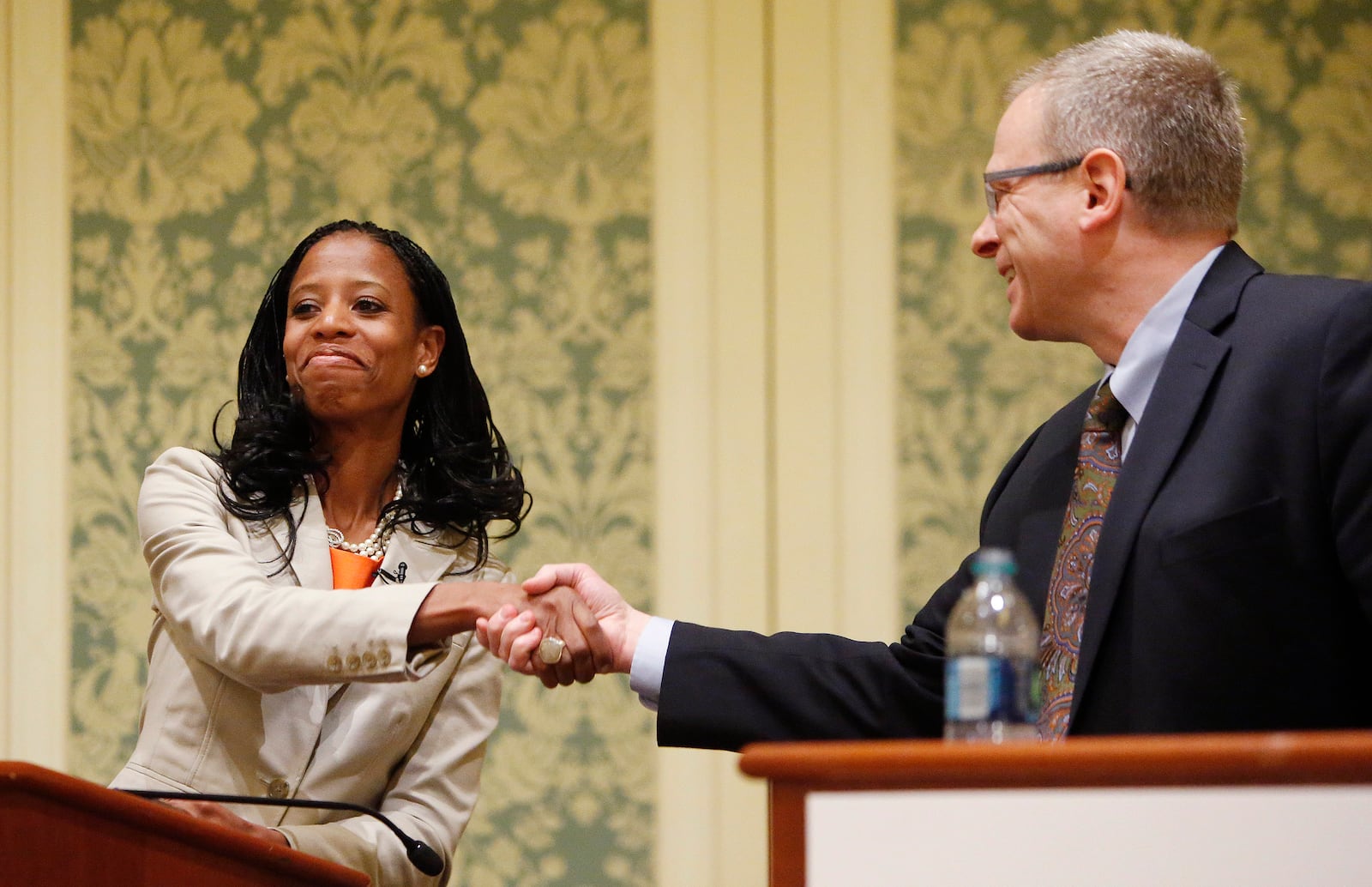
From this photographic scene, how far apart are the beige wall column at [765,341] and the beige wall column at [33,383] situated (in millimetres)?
1464

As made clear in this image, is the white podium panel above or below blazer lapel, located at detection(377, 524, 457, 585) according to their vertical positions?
below

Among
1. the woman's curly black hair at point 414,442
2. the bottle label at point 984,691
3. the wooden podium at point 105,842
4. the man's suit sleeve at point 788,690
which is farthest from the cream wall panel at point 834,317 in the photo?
the wooden podium at point 105,842

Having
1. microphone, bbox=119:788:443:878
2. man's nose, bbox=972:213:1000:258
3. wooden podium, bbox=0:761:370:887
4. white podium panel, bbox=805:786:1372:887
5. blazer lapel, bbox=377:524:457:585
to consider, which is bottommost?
microphone, bbox=119:788:443:878

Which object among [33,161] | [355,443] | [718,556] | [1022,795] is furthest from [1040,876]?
[33,161]

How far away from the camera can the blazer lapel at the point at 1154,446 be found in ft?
5.77

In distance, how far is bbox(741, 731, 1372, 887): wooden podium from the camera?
1.03 meters

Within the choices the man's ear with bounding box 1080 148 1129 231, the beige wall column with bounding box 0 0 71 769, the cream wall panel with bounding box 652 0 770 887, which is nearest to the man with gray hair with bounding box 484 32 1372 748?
the man's ear with bounding box 1080 148 1129 231

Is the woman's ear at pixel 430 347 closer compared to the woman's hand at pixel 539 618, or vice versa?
the woman's hand at pixel 539 618

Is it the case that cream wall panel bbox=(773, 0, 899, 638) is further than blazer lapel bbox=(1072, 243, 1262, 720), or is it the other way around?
cream wall panel bbox=(773, 0, 899, 638)

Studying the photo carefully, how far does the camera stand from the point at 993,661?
57.6 inches

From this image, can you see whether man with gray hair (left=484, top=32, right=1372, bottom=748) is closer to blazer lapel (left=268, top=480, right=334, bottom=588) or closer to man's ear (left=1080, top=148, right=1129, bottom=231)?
man's ear (left=1080, top=148, right=1129, bottom=231)

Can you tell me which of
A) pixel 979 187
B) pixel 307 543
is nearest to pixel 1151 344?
pixel 307 543

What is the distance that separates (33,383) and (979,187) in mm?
2366

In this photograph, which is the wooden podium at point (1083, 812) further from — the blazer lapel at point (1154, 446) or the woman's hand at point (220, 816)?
the woman's hand at point (220, 816)
